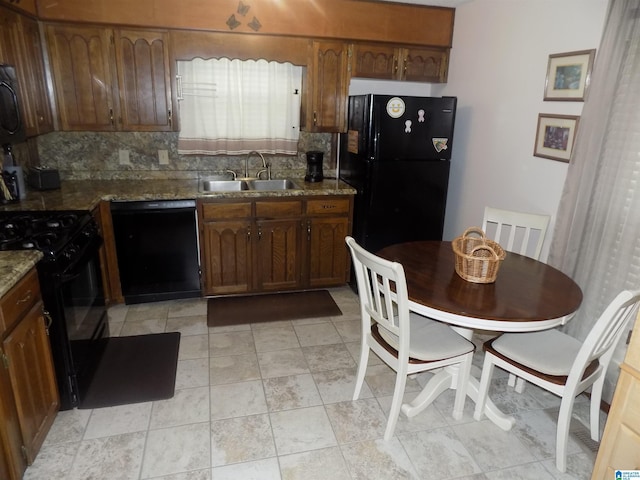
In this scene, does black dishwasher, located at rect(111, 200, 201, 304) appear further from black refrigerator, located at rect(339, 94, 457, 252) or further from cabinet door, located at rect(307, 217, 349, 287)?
black refrigerator, located at rect(339, 94, 457, 252)

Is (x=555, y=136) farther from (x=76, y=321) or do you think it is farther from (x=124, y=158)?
(x=124, y=158)

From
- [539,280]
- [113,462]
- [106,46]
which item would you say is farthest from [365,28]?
[113,462]

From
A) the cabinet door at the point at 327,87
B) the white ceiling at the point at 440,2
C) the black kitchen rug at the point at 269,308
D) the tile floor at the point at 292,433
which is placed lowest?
the tile floor at the point at 292,433

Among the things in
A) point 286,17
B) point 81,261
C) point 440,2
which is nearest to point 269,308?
point 81,261

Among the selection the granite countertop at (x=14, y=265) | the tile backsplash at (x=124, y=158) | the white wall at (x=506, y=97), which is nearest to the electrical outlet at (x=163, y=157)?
the tile backsplash at (x=124, y=158)

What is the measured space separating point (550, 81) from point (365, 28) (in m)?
1.45

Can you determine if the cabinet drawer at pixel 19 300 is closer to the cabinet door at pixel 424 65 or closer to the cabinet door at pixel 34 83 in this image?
the cabinet door at pixel 34 83

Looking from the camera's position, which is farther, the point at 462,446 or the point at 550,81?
the point at 550,81

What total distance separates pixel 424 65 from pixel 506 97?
0.89 meters

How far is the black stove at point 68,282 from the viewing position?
1.97 meters

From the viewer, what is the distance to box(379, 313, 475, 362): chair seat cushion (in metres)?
2.01

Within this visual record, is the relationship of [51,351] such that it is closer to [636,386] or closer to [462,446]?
[462,446]

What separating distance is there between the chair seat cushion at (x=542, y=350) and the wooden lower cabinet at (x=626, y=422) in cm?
44

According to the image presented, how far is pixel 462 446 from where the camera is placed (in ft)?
6.70
